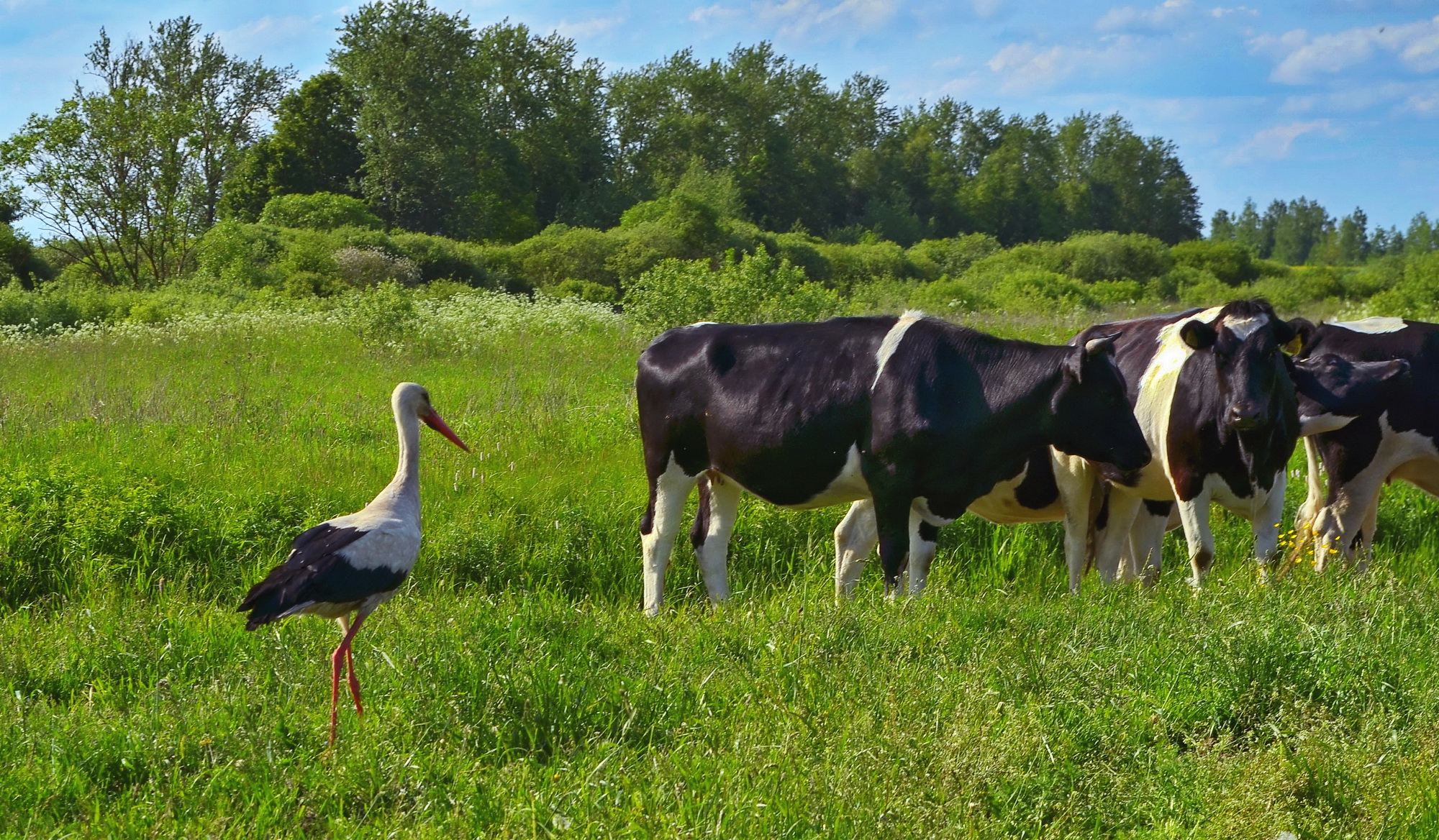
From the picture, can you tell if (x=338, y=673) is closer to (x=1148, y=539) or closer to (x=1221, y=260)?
(x=1148, y=539)

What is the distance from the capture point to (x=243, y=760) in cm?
429

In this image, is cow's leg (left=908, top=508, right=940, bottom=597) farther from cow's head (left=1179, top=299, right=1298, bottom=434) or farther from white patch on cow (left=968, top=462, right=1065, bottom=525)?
cow's head (left=1179, top=299, right=1298, bottom=434)

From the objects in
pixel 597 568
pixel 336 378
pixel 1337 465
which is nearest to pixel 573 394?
pixel 336 378

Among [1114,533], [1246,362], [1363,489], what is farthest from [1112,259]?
[1246,362]

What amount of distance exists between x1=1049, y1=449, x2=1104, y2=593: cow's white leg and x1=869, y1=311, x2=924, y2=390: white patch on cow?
1321 mm

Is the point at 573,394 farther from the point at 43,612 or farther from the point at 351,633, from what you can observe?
the point at 351,633

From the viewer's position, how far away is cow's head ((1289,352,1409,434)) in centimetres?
787

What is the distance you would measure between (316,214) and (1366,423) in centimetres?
4044

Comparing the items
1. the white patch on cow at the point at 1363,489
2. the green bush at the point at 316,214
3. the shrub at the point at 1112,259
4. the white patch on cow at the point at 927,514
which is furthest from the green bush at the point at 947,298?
the white patch on cow at the point at 927,514

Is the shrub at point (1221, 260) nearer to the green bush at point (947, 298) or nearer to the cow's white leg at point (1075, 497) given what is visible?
the green bush at point (947, 298)

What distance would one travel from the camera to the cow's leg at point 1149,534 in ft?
26.9

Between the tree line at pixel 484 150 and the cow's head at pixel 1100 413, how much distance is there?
122ft

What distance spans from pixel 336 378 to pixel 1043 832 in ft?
41.0

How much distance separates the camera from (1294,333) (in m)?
7.54
